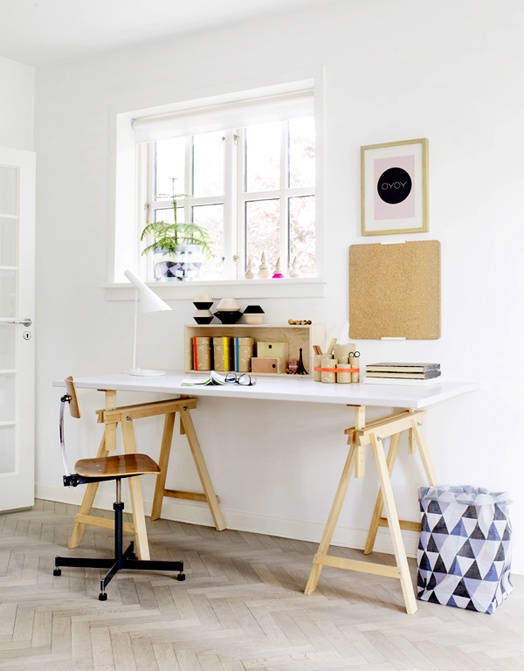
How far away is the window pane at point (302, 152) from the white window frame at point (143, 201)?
0.17 metres

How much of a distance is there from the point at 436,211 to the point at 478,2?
91 centimetres

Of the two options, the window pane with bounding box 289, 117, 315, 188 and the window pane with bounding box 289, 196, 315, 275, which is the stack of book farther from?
the window pane with bounding box 289, 117, 315, 188

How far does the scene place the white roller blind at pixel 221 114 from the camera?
3.62 metres

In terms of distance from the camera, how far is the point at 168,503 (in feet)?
12.5

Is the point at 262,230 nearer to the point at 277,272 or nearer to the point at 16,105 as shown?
the point at 277,272

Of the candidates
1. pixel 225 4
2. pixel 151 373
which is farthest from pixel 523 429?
pixel 225 4

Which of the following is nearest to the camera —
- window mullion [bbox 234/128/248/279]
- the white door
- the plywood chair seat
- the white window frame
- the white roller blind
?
the plywood chair seat

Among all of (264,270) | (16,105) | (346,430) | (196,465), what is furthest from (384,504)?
(16,105)

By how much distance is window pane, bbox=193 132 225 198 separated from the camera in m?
3.96

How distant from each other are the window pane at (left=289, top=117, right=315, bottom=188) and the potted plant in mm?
613

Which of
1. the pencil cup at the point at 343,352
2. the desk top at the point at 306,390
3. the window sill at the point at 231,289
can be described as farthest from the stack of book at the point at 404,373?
the window sill at the point at 231,289

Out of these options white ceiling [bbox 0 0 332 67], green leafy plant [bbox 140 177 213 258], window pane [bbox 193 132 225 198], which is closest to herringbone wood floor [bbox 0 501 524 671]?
green leafy plant [bbox 140 177 213 258]

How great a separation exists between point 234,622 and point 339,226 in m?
1.84

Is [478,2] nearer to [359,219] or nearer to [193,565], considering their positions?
[359,219]
